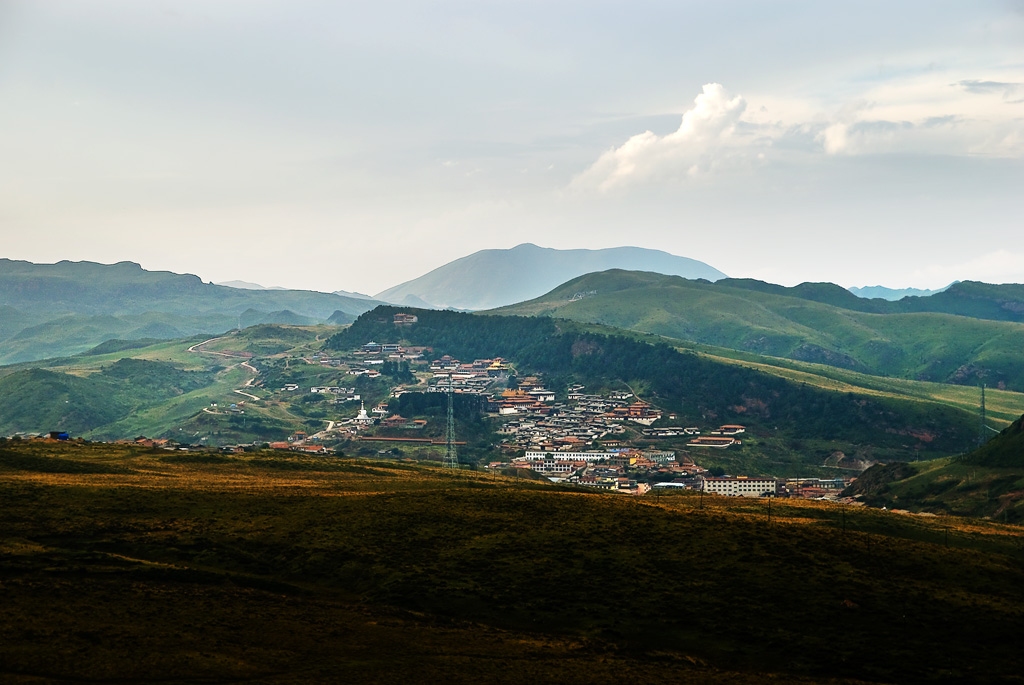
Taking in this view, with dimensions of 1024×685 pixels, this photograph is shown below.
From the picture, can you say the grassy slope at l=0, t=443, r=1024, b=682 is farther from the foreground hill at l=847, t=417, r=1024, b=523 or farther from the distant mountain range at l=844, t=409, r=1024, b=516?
the distant mountain range at l=844, t=409, r=1024, b=516

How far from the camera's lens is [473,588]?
309 feet

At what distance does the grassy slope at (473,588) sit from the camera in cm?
7306

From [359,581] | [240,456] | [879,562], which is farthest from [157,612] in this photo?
[240,456]

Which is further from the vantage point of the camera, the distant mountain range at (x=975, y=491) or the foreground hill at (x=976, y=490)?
the distant mountain range at (x=975, y=491)

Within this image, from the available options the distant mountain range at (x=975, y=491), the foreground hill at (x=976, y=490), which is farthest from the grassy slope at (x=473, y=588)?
the distant mountain range at (x=975, y=491)

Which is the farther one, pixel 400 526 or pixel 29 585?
pixel 400 526

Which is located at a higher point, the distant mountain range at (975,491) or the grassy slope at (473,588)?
the grassy slope at (473,588)

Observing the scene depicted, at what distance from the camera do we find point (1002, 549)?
121938 mm

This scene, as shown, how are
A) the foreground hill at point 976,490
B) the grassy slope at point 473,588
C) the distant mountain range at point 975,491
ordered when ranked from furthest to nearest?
the distant mountain range at point 975,491 < the foreground hill at point 976,490 < the grassy slope at point 473,588

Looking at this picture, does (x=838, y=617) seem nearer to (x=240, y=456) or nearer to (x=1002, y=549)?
(x=1002, y=549)

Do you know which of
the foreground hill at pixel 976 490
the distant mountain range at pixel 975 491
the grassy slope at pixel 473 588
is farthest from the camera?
the distant mountain range at pixel 975 491

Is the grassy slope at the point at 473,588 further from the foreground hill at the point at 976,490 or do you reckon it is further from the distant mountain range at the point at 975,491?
the distant mountain range at the point at 975,491

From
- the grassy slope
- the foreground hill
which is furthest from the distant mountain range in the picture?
the grassy slope

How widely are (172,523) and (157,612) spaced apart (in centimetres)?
2989
